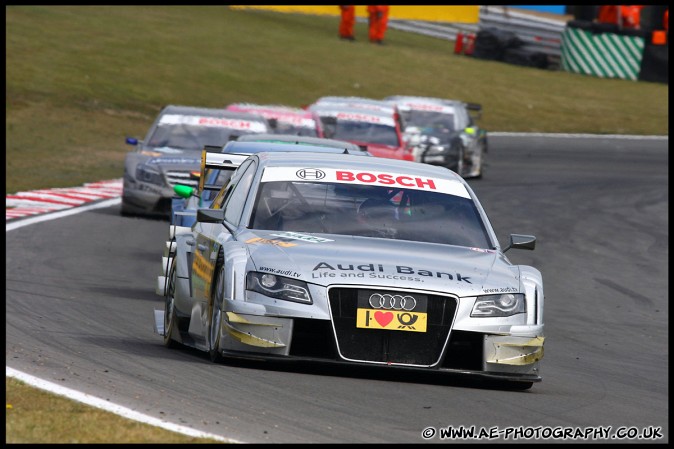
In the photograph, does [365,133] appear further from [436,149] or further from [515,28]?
[515,28]

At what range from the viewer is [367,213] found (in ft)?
29.6

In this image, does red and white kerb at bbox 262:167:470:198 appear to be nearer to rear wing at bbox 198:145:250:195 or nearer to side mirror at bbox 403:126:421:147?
rear wing at bbox 198:145:250:195

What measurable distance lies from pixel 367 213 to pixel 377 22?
4182 centimetres

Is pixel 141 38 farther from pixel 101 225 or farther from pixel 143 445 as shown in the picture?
pixel 143 445

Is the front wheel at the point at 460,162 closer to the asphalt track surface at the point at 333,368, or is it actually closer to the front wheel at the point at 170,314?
the asphalt track surface at the point at 333,368

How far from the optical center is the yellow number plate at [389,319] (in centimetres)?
795

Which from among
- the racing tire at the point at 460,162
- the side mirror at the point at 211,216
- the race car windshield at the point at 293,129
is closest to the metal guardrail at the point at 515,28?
the racing tire at the point at 460,162

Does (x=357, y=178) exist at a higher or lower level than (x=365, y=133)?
higher

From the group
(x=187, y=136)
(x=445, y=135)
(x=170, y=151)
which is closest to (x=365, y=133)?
(x=445, y=135)

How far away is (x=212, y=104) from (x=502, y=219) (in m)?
16.4

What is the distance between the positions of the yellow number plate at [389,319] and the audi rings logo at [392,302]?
0.02 metres

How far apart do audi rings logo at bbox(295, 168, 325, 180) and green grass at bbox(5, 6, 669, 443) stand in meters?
16.4

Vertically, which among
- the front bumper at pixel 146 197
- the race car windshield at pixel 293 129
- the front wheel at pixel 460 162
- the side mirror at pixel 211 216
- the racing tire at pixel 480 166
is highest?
the side mirror at pixel 211 216

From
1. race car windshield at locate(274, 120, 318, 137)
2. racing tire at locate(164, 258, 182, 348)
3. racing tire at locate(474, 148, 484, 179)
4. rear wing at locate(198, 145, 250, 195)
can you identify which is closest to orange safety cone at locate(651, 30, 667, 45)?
racing tire at locate(474, 148, 484, 179)
